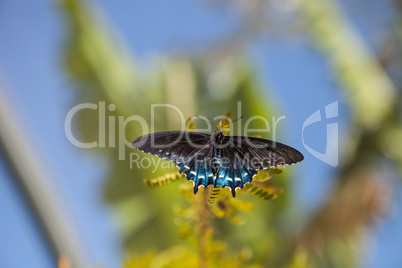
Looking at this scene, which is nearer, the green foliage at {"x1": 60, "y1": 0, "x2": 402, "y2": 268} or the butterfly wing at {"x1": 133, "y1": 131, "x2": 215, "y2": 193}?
the butterfly wing at {"x1": 133, "y1": 131, "x2": 215, "y2": 193}

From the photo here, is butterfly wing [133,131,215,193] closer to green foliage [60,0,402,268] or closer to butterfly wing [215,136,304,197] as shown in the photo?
butterfly wing [215,136,304,197]

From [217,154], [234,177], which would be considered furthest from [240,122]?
[234,177]

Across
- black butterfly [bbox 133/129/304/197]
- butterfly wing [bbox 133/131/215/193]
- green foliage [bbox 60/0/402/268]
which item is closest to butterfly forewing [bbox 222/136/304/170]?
black butterfly [bbox 133/129/304/197]

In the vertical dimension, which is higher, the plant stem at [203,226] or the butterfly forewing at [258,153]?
the butterfly forewing at [258,153]

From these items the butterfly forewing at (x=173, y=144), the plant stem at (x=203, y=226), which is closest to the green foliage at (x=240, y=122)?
the butterfly forewing at (x=173, y=144)

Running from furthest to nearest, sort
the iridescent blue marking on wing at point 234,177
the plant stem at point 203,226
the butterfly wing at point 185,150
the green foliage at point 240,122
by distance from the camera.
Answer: the green foliage at point 240,122 < the plant stem at point 203,226 < the butterfly wing at point 185,150 < the iridescent blue marking on wing at point 234,177

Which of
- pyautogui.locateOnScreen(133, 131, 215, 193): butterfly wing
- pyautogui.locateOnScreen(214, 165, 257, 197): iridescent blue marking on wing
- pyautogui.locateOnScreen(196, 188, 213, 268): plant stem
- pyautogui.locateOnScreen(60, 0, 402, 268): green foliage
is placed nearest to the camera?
pyautogui.locateOnScreen(214, 165, 257, 197): iridescent blue marking on wing

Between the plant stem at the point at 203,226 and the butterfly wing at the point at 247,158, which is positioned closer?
the butterfly wing at the point at 247,158

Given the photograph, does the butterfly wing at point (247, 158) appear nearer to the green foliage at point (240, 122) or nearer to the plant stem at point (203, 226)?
the plant stem at point (203, 226)
